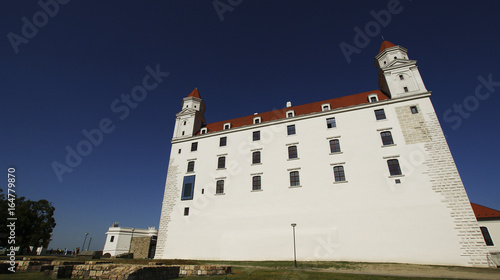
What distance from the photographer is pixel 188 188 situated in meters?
25.2

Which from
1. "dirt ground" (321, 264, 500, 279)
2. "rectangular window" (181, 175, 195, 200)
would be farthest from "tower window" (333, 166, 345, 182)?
"rectangular window" (181, 175, 195, 200)

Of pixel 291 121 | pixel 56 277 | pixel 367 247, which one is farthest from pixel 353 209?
pixel 56 277

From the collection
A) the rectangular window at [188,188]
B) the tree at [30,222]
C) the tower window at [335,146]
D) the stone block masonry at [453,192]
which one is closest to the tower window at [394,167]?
the stone block masonry at [453,192]

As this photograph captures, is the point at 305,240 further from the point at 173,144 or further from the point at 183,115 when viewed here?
the point at 183,115

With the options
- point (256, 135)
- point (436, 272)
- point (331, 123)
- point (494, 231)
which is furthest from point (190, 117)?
point (494, 231)

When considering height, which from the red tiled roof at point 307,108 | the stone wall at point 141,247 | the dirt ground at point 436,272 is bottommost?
the dirt ground at point 436,272

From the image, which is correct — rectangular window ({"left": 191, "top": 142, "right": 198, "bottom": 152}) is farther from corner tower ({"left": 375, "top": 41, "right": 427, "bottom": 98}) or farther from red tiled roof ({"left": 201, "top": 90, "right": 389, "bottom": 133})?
corner tower ({"left": 375, "top": 41, "right": 427, "bottom": 98})

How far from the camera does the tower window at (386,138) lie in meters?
20.1

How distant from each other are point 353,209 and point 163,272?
1578cm

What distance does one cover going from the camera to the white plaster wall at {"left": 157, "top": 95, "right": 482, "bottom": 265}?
1695cm

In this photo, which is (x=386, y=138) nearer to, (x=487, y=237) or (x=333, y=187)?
(x=333, y=187)

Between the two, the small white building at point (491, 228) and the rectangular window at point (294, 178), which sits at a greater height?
the rectangular window at point (294, 178)

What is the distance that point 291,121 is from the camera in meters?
24.8

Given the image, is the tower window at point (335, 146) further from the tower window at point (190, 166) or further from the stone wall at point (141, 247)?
the stone wall at point (141, 247)
